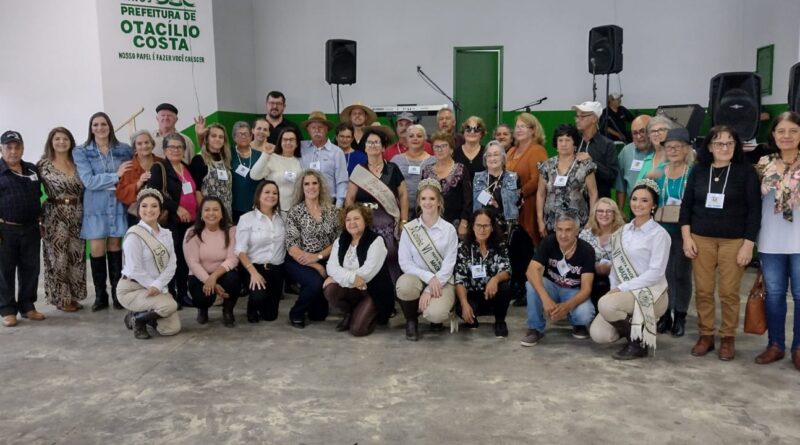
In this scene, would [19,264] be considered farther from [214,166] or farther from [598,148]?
[598,148]

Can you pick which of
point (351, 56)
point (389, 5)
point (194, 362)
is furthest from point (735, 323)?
point (389, 5)

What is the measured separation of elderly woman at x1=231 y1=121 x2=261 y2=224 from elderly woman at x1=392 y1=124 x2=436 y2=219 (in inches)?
44.7

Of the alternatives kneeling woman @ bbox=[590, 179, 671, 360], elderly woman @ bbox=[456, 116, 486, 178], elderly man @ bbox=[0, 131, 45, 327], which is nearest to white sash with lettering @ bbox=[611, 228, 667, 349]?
kneeling woman @ bbox=[590, 179, 671, 360]

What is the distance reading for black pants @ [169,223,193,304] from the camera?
4551 mm

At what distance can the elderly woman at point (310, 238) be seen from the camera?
4.22 m

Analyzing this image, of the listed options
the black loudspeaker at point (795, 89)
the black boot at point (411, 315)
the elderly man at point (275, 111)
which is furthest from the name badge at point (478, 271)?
the black loudspeaker at point (795, 89)

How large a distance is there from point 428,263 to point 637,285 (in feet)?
4.13

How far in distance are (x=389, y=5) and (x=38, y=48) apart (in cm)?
453

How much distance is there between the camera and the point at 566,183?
14.0 ft

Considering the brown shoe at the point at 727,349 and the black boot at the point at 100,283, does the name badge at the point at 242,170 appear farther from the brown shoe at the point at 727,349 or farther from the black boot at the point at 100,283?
the brown shoe at the point at 727,349

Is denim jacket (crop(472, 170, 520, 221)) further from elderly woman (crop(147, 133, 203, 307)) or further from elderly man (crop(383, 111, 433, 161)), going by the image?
elderly woman (crop(147, 133, 203, 307))

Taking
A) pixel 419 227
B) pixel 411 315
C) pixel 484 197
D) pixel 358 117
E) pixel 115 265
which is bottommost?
pixel 411 315

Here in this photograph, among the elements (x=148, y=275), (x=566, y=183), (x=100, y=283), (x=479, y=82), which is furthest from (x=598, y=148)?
(x=479, y=82)

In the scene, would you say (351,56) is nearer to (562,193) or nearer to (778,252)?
(562,193)
